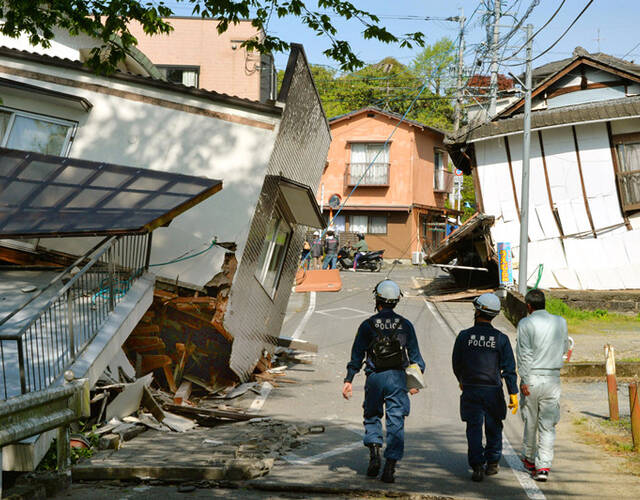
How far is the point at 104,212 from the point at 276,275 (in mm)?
6793

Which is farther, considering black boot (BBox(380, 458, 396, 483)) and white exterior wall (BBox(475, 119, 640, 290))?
white exterior wall (BBox(475, 119, 640, 290))

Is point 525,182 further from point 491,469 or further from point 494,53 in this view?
point 491,469

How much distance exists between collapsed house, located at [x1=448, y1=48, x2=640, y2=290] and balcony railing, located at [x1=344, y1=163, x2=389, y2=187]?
18.4 meters

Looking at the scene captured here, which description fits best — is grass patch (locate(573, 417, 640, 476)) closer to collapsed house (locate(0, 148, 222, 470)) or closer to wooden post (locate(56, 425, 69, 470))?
wooden post (locate(56, 425, 69, 470))

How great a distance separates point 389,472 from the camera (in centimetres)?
637

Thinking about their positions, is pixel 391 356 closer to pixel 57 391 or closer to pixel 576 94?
pixel 57 391

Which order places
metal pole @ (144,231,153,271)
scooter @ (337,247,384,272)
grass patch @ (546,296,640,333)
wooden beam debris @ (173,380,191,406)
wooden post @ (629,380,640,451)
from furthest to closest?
scooter @ (337,247,384,272) → grass patch @ (546,296,640,333) → metal pole @ (144,231,153,271) → wooden beam debris @ (173,380,191,406) → wooden post @ (629,380,640,451)

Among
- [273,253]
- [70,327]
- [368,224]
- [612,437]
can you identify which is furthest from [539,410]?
[368,224]

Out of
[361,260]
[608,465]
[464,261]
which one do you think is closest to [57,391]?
[608,465]

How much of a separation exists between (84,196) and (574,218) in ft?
58.5

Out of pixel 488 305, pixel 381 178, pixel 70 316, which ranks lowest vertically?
pixel 70 316

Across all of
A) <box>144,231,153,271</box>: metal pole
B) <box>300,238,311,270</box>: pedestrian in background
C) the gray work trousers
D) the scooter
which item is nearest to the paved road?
the gray work trousers

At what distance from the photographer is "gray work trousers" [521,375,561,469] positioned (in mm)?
6863

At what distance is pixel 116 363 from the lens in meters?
9.08
